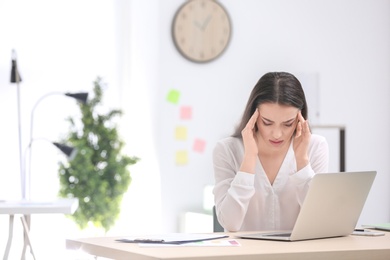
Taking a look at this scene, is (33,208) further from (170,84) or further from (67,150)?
(170,84)

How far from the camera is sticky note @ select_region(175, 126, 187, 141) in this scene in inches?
229

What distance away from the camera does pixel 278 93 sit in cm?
291

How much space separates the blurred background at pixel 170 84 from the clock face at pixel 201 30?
0.06 m

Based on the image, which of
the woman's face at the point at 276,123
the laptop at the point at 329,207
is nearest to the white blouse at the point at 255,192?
the woman's face at the point at 276,123

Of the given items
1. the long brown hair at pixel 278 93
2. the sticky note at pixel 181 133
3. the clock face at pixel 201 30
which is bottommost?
the sticky note at pixel 181 133

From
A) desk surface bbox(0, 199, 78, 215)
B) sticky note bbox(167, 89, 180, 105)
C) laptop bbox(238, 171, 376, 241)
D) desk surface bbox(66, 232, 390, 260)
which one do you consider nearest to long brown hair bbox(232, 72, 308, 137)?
laptop bbox(238, 171, 376, 241)

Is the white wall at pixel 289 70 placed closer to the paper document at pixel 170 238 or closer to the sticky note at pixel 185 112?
the sticky note at pixel 185 112

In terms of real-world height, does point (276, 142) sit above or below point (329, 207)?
above

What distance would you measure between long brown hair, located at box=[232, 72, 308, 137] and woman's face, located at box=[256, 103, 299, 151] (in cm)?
2

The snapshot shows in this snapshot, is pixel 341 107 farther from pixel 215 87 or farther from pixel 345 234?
pixel 345 234

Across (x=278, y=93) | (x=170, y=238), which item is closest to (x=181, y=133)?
(x=278, y=93)

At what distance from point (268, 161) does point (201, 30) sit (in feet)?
10.0

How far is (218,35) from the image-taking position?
235 inches

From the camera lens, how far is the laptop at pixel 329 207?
241cm
